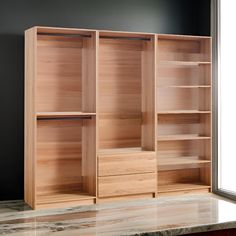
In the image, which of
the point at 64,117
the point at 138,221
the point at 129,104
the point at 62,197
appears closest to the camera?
the point at 138,221

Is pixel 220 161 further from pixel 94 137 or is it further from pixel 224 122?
pixel 94 137

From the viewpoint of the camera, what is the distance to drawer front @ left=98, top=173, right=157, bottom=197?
4547 mm

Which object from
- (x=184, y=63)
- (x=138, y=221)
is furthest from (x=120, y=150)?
(x=138, y=221)

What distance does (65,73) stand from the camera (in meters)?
4.76

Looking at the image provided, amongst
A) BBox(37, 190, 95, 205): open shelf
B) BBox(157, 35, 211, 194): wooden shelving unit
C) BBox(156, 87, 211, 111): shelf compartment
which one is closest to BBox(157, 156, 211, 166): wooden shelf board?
BBox(157, 35, 211, 194): wooden shelving unit

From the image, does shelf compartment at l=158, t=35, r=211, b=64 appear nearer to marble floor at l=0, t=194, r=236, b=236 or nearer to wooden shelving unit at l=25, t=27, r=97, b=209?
wooden shelving unit at l=25, t=27, r=97, b=209

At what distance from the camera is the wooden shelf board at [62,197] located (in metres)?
4.35

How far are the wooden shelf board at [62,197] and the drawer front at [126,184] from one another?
0.54 ft

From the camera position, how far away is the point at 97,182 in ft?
14.8

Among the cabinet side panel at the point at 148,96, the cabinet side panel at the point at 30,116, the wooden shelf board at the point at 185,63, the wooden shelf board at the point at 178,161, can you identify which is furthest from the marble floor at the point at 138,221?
the wooden shelf board at the point at 185,63

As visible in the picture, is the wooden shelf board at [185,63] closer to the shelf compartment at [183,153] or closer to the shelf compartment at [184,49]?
the shelf compartment at [184,49]

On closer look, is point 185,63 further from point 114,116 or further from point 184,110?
point 114,116

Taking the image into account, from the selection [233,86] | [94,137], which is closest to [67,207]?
[94,137]

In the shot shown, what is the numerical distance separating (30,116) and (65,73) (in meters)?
0.69
